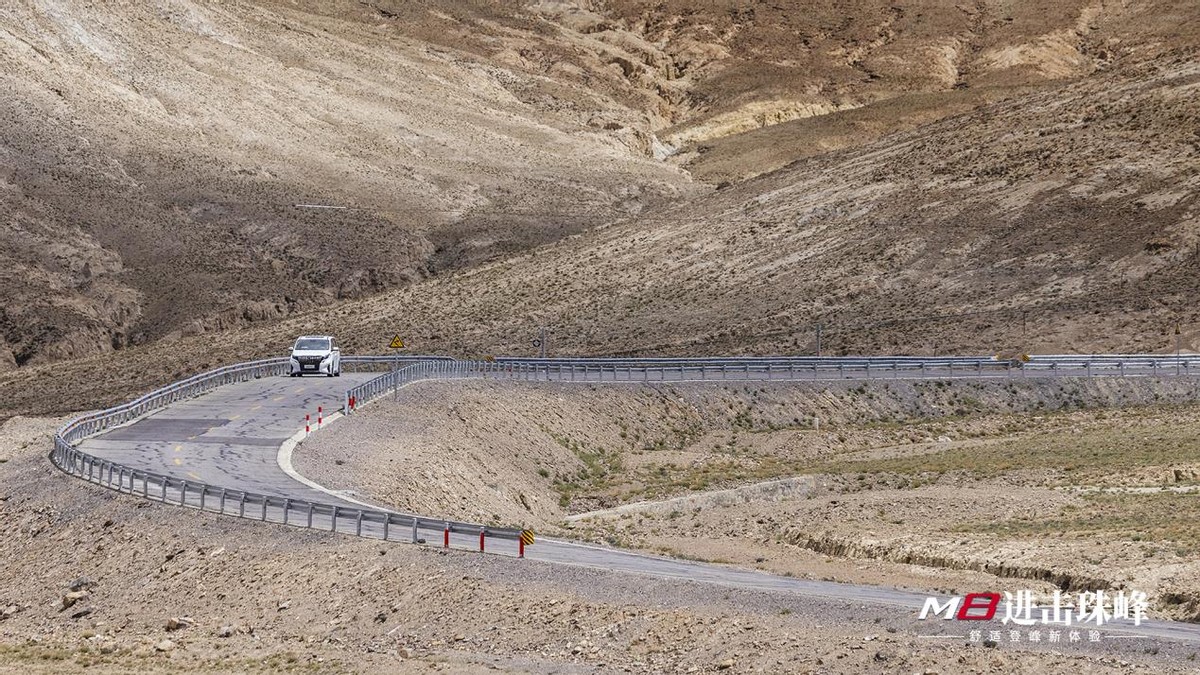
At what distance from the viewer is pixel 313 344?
6569 centimetres

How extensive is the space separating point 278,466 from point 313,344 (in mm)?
23577

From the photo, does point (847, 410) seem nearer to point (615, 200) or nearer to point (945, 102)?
point (615, 200)

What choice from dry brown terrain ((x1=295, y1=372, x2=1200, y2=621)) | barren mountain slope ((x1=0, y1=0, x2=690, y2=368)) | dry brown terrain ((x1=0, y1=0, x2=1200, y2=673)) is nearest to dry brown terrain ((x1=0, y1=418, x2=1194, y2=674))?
dry brown terrain ((x1=0, y1=0, x2=1200, y2=673))

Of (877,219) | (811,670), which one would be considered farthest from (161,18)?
(811,670)

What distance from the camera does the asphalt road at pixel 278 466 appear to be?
29.2m

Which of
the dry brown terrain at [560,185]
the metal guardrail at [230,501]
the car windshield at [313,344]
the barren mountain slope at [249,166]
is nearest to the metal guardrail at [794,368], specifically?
the car windshield at [313,344]

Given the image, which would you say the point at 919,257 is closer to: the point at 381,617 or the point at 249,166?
the point at 249,166

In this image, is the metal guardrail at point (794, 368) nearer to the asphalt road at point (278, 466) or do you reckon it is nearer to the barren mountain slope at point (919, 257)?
the asphalt road at point (278, 466)

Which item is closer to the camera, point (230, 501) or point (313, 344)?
point (230, 501)

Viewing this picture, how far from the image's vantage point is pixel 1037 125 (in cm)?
10175

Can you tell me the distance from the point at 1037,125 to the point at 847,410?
141ft

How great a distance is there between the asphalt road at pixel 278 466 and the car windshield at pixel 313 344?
1.15 meters

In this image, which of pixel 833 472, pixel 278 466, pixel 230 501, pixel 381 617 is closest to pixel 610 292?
pixel 833 472

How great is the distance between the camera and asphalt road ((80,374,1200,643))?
95.8ft
